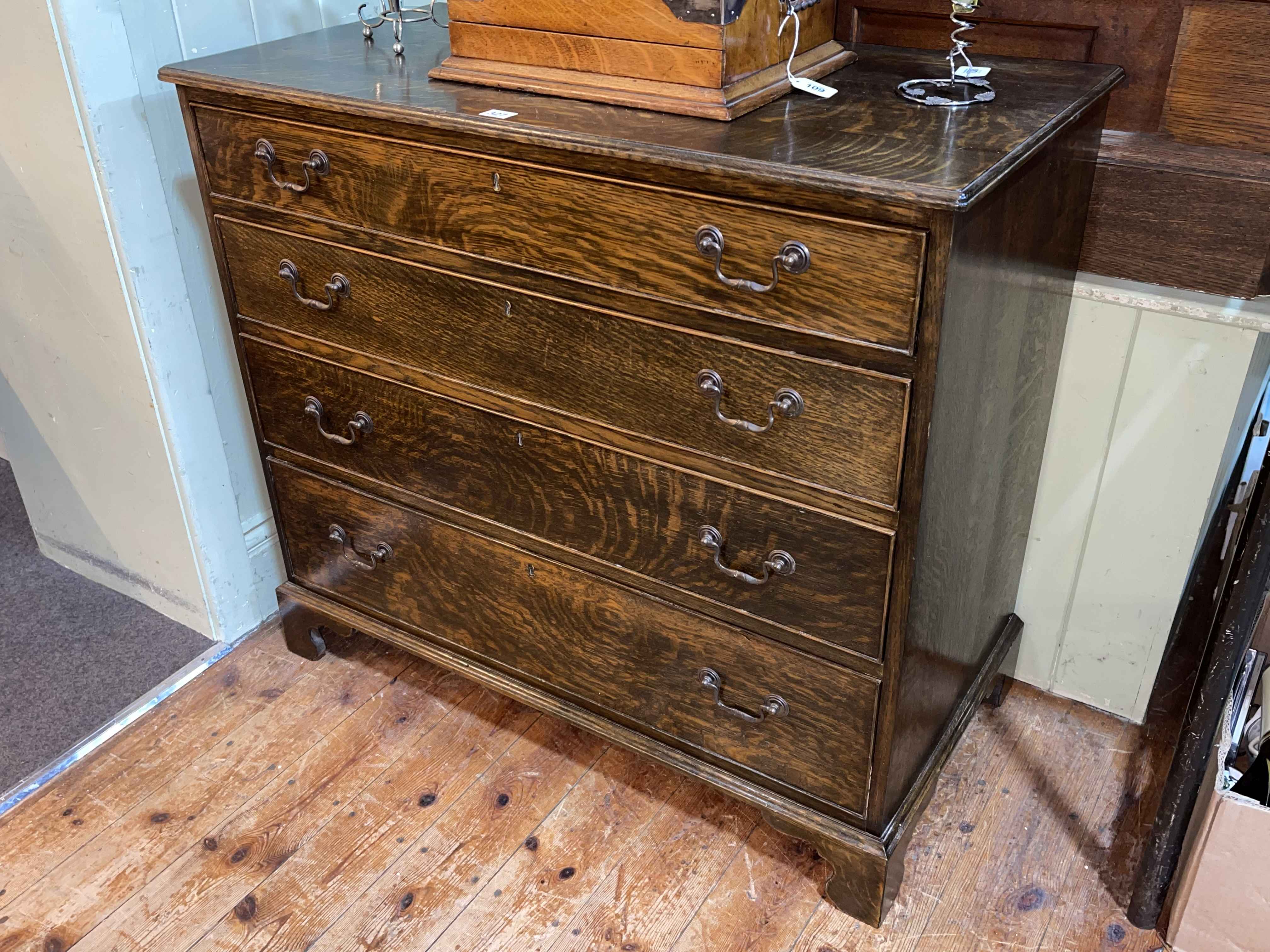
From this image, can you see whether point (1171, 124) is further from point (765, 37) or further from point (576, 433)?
point (576, 433)

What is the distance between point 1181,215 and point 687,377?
28.2 inches

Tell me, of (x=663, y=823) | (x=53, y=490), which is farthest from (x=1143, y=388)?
(x=53, y=490)

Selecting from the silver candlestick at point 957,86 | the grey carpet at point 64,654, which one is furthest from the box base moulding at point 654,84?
the grey carpet at point 64,654

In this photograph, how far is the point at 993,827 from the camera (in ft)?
5.45

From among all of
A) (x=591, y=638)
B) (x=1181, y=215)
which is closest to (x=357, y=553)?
(x=591, y=638)

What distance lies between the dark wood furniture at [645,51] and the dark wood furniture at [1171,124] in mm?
267

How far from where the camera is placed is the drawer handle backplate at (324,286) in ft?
4.99

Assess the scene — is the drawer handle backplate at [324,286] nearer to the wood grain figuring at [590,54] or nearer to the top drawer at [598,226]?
the top drawer at [598,226]

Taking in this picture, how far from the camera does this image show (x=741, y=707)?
1.48 metres

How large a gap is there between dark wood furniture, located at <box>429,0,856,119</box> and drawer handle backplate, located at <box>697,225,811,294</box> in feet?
0.54

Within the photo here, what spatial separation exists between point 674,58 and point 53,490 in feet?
5.23

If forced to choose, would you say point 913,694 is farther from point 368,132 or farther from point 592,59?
point 368,132

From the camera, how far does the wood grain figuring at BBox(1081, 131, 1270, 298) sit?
139 cm

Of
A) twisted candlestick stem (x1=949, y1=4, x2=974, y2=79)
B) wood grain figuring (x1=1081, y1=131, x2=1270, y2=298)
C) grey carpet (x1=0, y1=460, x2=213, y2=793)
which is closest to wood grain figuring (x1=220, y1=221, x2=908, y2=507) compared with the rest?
twisted candlestick stem (x1=949, y1=4, x2=974, y2=79)
